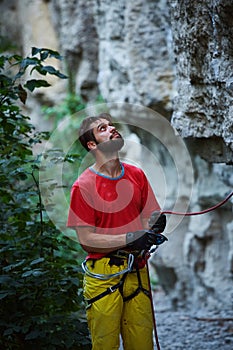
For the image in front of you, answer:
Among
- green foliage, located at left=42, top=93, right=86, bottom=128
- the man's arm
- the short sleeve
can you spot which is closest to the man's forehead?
the short sleeve

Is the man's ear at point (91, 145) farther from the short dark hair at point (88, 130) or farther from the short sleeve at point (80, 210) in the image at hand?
the short sleeve at point (80, 210)

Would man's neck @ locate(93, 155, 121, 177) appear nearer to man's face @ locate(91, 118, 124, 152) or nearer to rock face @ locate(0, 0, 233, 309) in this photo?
man's face @ locate(91, 118, 124, 152)

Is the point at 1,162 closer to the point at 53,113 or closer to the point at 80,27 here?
the point at 80,27

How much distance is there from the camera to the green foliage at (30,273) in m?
3.19

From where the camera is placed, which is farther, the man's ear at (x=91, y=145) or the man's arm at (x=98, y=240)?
the man's ear at (x=91, y=145)

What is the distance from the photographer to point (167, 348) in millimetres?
4785

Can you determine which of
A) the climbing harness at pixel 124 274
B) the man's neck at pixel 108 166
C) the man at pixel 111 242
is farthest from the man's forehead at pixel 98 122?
the climbing harness at pixel 124 274

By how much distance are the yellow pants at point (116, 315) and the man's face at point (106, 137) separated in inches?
20.5

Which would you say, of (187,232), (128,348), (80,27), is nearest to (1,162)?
(128,348)

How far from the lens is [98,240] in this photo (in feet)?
8.52

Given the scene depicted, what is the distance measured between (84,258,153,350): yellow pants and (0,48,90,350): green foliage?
1.68 ft

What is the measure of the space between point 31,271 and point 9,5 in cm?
1048

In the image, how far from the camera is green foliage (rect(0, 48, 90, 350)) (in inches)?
125

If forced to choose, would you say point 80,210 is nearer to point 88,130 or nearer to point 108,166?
point 108,166
